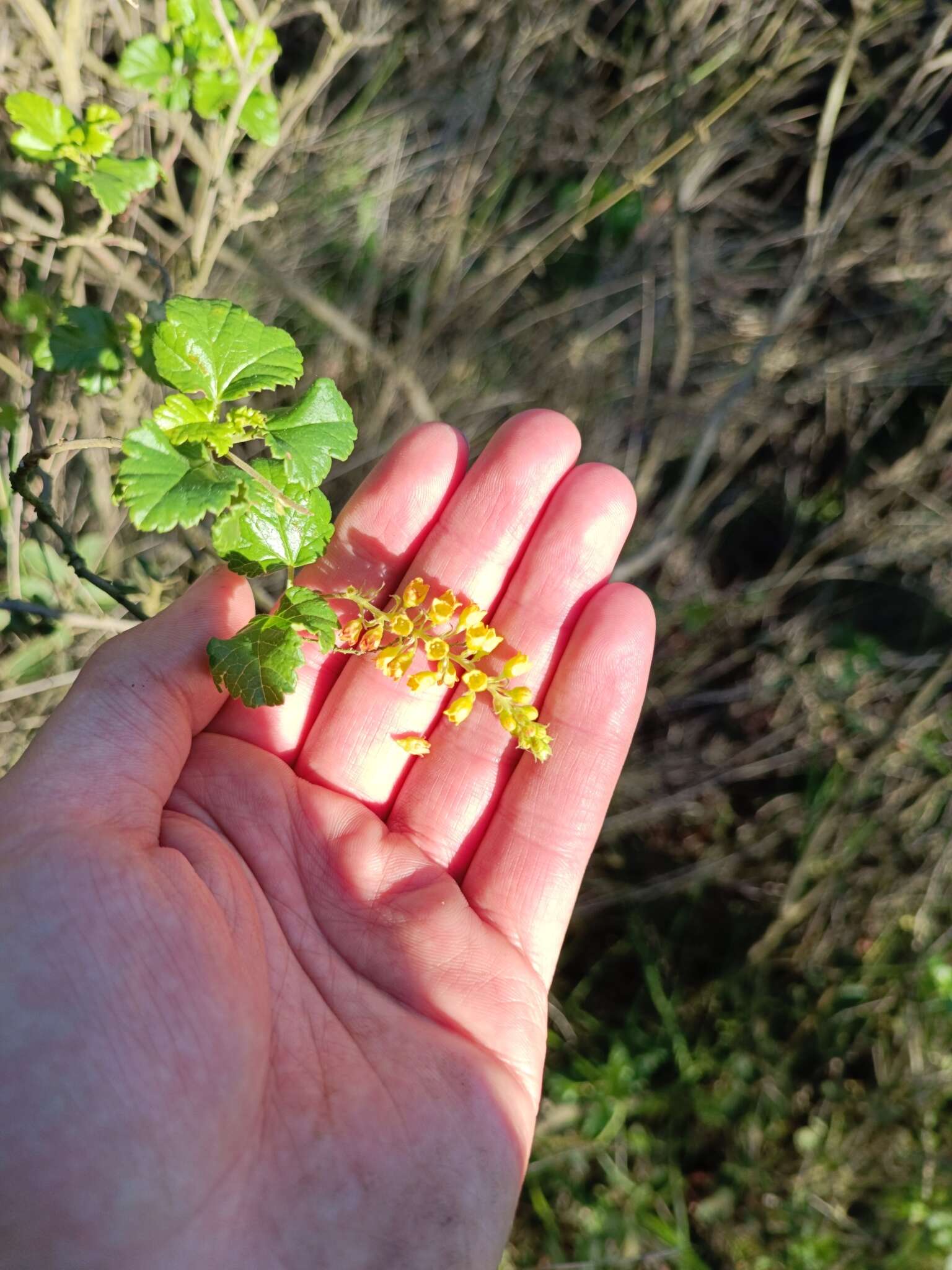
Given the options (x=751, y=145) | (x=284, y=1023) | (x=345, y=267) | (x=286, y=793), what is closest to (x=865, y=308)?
(x=751, y=145)

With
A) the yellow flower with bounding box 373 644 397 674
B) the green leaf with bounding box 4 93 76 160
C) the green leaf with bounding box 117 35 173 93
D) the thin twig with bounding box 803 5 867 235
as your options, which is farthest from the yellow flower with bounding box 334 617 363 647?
the thin twig with bounding box 803 5 867 235

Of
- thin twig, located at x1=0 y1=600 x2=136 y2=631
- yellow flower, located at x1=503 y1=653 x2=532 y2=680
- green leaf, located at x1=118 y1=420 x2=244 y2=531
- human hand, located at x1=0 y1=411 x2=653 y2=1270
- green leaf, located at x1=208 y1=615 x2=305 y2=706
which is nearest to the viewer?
green leaf, located at x1=118 y1=420 x2=244 y2=531

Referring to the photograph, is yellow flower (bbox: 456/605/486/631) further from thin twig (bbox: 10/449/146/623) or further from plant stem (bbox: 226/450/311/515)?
thin twig (bbox: 10/449/146/623)

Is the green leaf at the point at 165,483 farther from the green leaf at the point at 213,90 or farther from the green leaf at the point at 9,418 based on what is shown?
the green leaf at the point at 213,90

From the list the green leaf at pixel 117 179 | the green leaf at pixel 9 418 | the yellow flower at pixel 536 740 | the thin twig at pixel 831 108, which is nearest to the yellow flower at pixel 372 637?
the yellow flower at pixel 536 740

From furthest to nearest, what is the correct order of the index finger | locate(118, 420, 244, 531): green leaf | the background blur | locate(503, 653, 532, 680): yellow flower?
1. the background blur
2. the index finger
3. locate(503, 653, 532, 680): yellow flower
4. locate(118, 420, 244, 531): green leaf

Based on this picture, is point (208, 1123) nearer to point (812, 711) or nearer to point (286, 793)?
point (286, 793)
